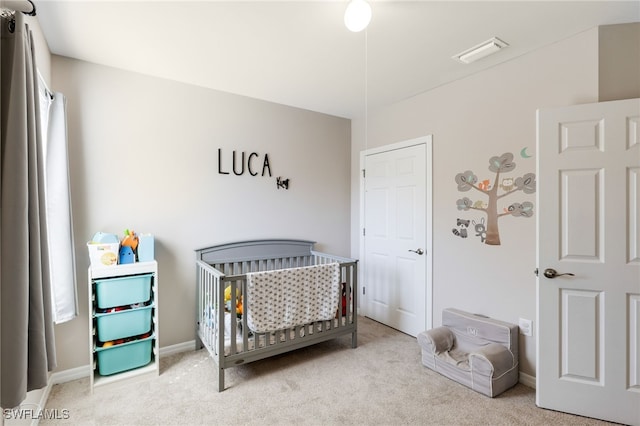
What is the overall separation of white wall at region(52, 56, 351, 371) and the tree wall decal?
1631 mm

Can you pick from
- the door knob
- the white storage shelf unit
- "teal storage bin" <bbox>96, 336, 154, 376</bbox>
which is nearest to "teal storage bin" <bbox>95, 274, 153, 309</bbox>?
the white storage shelf unit

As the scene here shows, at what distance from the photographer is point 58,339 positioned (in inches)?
91.6

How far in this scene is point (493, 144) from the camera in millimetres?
2516

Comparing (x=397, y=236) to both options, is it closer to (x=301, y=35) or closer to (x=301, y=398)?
(x=301, y=398)

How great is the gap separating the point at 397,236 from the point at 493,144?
4.22 feet

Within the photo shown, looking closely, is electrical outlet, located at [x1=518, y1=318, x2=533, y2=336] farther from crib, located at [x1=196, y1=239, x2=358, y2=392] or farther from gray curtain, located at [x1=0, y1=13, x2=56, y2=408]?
gray curtain, located at [x1=0, y1=13, x2=56, y2=408]

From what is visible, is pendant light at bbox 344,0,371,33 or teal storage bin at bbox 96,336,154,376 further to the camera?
teal storage bin at bbox 96,336,154,376

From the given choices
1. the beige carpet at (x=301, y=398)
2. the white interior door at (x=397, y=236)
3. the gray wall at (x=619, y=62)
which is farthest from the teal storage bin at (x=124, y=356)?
the gray wall at (x=619, y=62)

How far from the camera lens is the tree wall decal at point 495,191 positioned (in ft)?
7.63

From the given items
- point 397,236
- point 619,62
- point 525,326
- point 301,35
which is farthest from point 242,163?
point 619,62

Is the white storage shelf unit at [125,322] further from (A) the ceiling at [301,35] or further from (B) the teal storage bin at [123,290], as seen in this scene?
(A) the ceiling at [301,35]

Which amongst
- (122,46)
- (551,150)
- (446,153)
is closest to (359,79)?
(446,153)

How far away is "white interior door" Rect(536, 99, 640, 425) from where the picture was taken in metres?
1.81

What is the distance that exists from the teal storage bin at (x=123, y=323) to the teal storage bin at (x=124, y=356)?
0.26 feet
